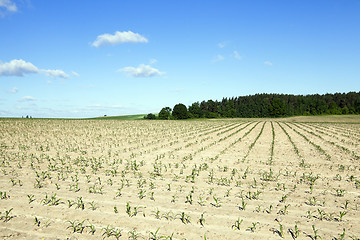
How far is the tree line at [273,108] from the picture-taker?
105 meters

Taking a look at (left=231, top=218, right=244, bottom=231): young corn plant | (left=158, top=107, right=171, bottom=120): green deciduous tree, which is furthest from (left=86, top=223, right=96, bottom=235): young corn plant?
(left=158, top=107, right=171, bottom=120): green deciduous tree

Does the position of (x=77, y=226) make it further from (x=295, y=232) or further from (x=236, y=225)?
(x=295, y=232)

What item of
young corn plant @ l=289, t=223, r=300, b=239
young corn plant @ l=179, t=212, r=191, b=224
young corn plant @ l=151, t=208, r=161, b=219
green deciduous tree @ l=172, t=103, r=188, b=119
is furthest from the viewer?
green deciduous tree @ l=172, t=103, r=188, b=119

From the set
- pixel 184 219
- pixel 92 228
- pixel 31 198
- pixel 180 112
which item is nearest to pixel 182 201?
pixel 184 219

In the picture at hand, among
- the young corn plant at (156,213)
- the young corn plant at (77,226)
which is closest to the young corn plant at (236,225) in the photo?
the young corn plant at (156,213)

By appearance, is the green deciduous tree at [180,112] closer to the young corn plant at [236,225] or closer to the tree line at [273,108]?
the tree line at [273,108]

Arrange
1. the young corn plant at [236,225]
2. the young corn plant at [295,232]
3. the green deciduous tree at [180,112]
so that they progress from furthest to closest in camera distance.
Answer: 1. the green deciduous tree at [180,112]
2. the young corn plant at [236,225]
3. the young corn plant at [295,232]

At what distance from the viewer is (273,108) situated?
10669 cm

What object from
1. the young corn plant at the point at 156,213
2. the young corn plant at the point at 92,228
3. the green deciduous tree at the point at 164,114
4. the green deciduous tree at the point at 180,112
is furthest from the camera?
the green deciduous tree at the point at 164,114

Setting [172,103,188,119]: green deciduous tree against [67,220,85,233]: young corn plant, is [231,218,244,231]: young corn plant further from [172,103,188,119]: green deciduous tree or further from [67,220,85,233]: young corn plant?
[172,103,188,119]: green deciduous tree

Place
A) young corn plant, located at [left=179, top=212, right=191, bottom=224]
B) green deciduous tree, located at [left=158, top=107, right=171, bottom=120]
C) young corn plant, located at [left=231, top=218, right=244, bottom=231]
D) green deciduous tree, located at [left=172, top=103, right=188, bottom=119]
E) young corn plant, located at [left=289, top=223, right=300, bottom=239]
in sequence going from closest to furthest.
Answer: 1. young corn plant, located at [left=289, top=223, right=300, bottom=239]
2. young corn plant, located at [left=231, top=218, right=244, bottom=231]
3. young corn plant, located at [left=179, top=212, right=191, bottom=224]
4. green deciduous tree, located at [left=172, top=103, right=188, bottom=119]
5. green deciduous tree, located at [left=158, top=107, right=171, bottom=120]

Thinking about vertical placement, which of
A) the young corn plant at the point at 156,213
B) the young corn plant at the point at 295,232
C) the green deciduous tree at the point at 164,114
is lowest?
the young corn plant at the point at 295,232

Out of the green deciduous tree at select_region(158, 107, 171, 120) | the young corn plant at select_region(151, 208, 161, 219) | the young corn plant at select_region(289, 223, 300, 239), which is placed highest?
the green deciduous tree at select_region(158, 107, 171, 120)

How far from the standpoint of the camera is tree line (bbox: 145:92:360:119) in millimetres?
105387
